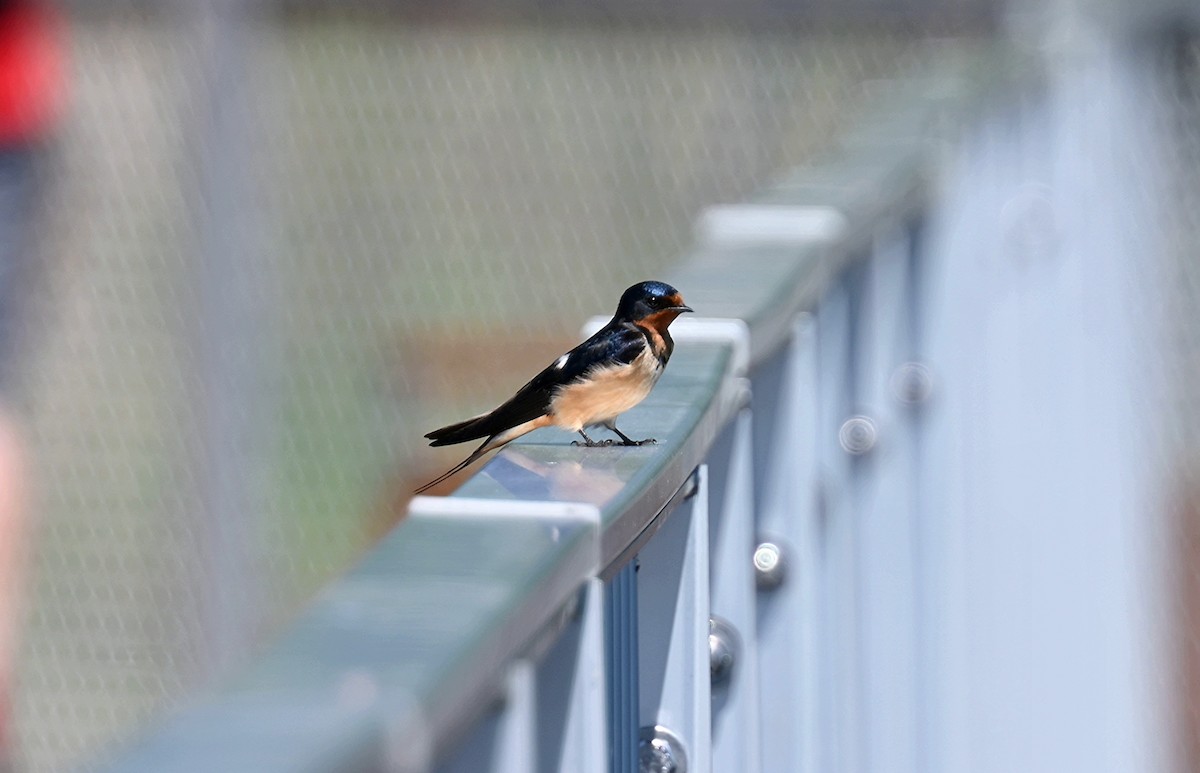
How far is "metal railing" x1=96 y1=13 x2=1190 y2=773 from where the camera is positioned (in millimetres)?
698

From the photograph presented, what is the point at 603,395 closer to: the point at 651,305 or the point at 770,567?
Answer: the point at 651,305

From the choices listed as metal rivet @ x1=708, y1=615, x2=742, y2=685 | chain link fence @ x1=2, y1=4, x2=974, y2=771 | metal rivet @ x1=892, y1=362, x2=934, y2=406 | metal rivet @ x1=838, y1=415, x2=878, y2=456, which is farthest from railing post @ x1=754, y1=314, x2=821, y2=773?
chain link fence @ x1=2, y1=4, x2=974, y2=771

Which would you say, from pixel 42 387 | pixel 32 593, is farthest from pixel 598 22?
pixel 32 593

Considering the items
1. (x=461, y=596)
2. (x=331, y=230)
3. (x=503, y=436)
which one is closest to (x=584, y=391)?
(x=503, y=436)

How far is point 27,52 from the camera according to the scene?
3.97 metres

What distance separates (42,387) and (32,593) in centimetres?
57

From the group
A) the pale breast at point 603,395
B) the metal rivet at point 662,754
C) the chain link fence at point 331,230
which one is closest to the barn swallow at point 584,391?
the pale breast at point 603,395

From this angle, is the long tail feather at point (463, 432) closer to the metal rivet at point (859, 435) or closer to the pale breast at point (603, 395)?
the pale breast at point (603, 395)

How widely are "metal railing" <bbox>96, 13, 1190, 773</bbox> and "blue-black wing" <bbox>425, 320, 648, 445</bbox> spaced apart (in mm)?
51

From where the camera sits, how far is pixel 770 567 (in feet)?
6.20

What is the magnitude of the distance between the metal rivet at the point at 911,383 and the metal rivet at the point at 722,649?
1.18 meters

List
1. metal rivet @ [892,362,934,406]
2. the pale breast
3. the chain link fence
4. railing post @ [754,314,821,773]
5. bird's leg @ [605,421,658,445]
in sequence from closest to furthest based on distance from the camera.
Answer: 1. bird's leg @ [605,421,658,445]
2. the pale breast
3. railing post @ [754,314,821,773]
4. metal rivet @ [892,362,934,406]
5. the chain link fence

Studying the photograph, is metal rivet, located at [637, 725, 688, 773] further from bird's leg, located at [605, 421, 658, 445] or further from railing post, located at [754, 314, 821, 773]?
railing post, located at [754, 314, 821, 773]

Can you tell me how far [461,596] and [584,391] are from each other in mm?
761
